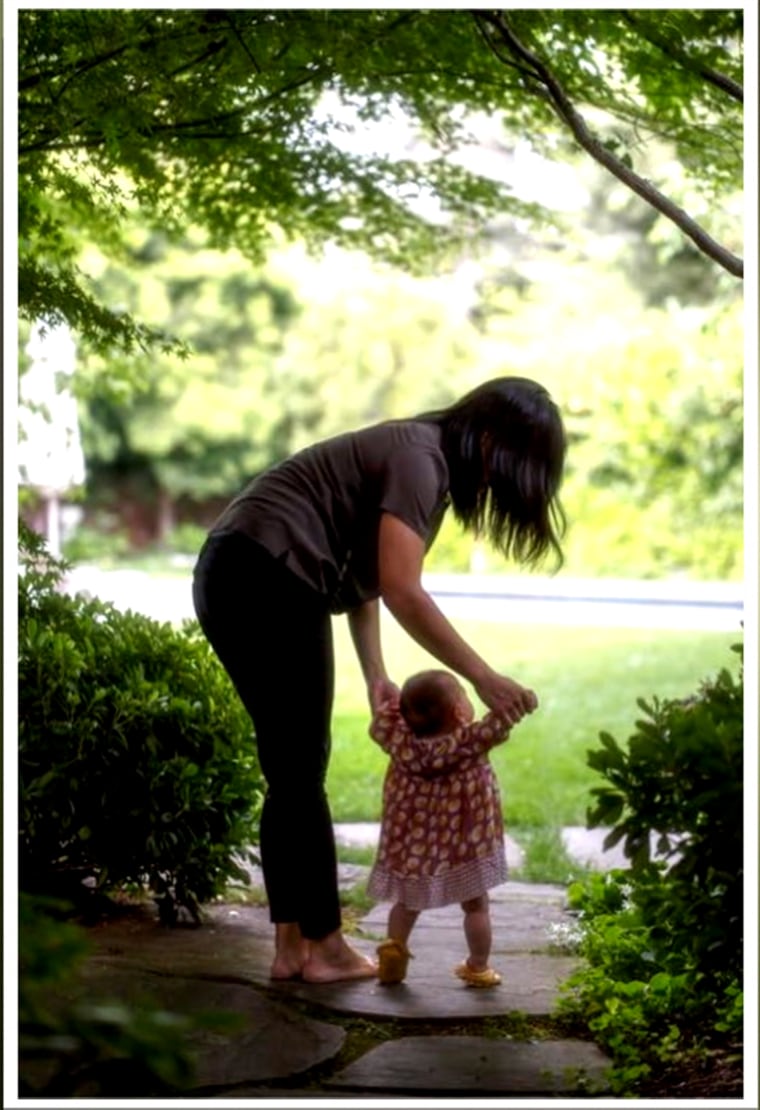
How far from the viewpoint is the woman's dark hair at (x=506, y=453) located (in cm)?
327

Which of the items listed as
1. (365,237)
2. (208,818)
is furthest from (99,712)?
(365,237)

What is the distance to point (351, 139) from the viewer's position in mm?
4457

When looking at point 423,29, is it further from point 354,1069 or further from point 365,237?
point 354,1069

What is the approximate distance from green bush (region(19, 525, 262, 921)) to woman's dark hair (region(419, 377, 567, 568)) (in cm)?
91

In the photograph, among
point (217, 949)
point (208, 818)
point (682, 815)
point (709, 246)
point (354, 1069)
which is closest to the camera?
point (682, 815)

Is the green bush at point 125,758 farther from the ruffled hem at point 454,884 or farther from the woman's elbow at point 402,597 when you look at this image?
the woman's elbow at point 402,597

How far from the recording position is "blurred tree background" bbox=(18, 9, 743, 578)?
346 centimetres

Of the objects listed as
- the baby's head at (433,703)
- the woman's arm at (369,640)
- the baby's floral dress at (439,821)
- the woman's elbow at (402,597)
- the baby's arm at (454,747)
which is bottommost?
the baby's floral dress at (439,821)

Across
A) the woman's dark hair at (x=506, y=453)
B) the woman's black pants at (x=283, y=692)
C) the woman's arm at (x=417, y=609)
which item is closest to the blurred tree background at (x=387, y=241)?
the woman's dark hair at (x=506, y=453)

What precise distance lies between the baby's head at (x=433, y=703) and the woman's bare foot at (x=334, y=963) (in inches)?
18.8

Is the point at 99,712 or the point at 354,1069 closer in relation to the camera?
the point at 354,1069

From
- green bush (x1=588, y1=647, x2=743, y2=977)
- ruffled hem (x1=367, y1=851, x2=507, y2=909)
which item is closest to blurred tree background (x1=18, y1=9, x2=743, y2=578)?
green bush (x1=588, y1=647, x2=743, y2=977)

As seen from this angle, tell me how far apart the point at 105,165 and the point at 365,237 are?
153 centimetres

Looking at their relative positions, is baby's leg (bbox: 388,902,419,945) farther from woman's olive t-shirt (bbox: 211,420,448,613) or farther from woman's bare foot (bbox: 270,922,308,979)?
woman's olive t-shirt (bbox: 211,420,448,613)
